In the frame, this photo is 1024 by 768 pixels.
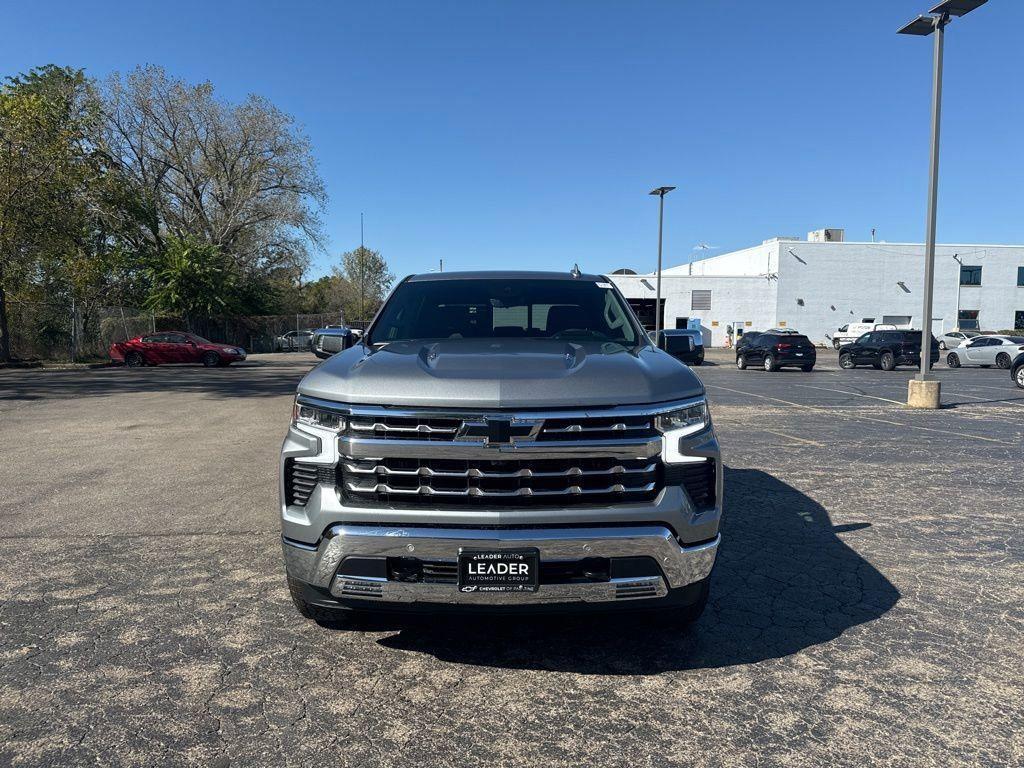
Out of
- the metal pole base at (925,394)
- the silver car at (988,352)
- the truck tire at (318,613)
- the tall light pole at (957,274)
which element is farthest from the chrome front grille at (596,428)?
the tall light pole at (957,274)

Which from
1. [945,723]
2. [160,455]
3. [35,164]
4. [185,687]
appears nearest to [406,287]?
[185,687]

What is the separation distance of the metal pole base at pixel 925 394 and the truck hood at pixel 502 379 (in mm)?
12359

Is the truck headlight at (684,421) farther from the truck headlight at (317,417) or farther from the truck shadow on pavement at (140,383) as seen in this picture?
the truck shadow on pavement at (140,383)

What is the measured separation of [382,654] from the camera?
3.41 metres

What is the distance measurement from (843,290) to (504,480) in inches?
2213

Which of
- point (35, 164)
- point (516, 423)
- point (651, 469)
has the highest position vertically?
point (35, 164)

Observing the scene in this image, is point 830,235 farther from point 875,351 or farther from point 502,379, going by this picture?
point 502,379

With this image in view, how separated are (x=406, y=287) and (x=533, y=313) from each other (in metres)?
0.98

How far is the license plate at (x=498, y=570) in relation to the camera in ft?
9.43

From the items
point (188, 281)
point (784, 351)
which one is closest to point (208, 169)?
point (188, 281)

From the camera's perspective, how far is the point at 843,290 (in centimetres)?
5300

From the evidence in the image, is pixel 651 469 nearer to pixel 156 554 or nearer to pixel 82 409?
pixel 156 554

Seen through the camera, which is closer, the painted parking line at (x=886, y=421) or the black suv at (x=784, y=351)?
the painted parking line at (x=886, y=421)

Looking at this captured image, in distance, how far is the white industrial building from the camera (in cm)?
5259
